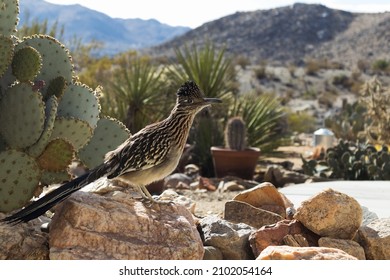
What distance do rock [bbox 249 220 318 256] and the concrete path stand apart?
1.19 meters

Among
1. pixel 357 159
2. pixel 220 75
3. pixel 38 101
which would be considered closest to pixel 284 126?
pixel 220 75

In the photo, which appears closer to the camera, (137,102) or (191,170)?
(191,170)

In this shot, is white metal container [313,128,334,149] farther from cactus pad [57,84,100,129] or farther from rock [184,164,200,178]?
cactus pad [57,84,100,129]

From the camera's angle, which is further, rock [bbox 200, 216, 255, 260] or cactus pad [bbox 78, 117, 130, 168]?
cactus pad [bbox 78, 117, 130, 168]

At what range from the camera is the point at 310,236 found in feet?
12.5

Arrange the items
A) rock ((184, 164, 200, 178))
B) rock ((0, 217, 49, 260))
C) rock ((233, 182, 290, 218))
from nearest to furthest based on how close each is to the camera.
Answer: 1. rock ((0, 217, 49, 260))
2. rock ((233, 182, 290, 218))
3. rock ((184, 164, 200, 178))

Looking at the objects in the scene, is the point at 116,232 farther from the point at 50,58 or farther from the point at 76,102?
the point at 50,58

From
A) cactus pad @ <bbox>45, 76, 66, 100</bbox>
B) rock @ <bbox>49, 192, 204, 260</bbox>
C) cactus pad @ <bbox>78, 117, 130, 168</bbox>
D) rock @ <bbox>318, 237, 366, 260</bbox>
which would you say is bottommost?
rock @ <bbox>318, 237, 366, 260</bbox>

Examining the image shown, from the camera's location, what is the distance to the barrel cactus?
381 cm

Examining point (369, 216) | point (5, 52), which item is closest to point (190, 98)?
point (5, 52)

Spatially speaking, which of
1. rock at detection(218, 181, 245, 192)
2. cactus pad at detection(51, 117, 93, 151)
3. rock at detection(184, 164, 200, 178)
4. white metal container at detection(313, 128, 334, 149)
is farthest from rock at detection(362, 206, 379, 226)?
white metal container at detection(313, 128, 334, 149)

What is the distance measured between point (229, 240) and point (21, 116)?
1.38m

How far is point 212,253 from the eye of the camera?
3641mm

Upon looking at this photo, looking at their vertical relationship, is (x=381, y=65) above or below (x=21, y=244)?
above
